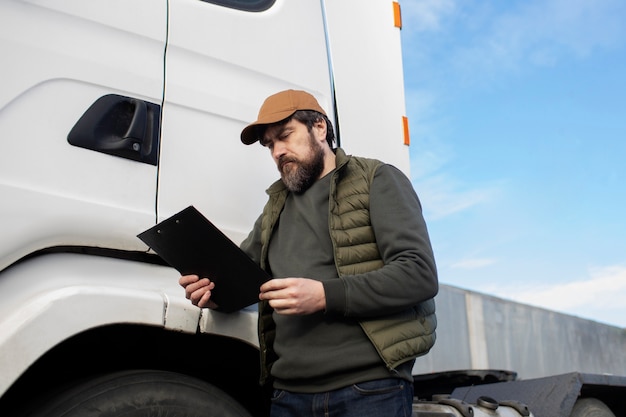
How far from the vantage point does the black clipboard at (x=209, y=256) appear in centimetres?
182

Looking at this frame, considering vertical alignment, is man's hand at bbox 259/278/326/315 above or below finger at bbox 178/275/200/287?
below

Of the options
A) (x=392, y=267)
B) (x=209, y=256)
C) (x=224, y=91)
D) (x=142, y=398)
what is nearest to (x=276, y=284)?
(x=209, y=256)

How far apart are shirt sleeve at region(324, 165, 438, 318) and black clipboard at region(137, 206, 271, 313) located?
0.23 meters

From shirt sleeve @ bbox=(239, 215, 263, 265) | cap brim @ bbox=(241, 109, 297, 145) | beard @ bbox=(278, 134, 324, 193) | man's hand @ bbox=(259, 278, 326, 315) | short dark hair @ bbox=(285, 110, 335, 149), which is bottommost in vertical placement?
man's hand @ bbox=(259, 278, 326, 315)

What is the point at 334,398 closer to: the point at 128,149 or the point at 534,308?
the point at 128,149

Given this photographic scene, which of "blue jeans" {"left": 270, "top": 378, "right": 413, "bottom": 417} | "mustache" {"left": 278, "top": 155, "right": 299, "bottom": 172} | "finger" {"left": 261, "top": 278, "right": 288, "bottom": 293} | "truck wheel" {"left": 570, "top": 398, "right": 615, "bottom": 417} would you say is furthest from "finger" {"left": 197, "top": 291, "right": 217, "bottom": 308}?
"truck wheel" {"left": 570, "top": 398, "right": 615, "bottom": 417}

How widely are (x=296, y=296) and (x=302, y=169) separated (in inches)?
19.1

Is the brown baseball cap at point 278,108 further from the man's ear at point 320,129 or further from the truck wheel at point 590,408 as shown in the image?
the truck wheel at point 590,408

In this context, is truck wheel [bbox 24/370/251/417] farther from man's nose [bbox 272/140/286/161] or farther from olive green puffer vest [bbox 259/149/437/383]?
man's nose [bbox 272/140/286/161]

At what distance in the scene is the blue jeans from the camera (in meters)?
1.91

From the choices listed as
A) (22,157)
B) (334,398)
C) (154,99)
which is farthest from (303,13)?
(334,398)

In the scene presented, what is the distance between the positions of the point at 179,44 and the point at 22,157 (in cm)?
62

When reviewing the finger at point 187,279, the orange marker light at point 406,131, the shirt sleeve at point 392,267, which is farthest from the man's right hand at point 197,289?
the orange marker light at point 406,131

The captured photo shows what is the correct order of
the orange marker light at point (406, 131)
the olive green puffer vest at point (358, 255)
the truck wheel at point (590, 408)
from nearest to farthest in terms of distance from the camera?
1. the olive green puffer vest at point (358, 255)
2. the orange marker light at point (406, 131)
3. the truck wheel at point (590, 408)
